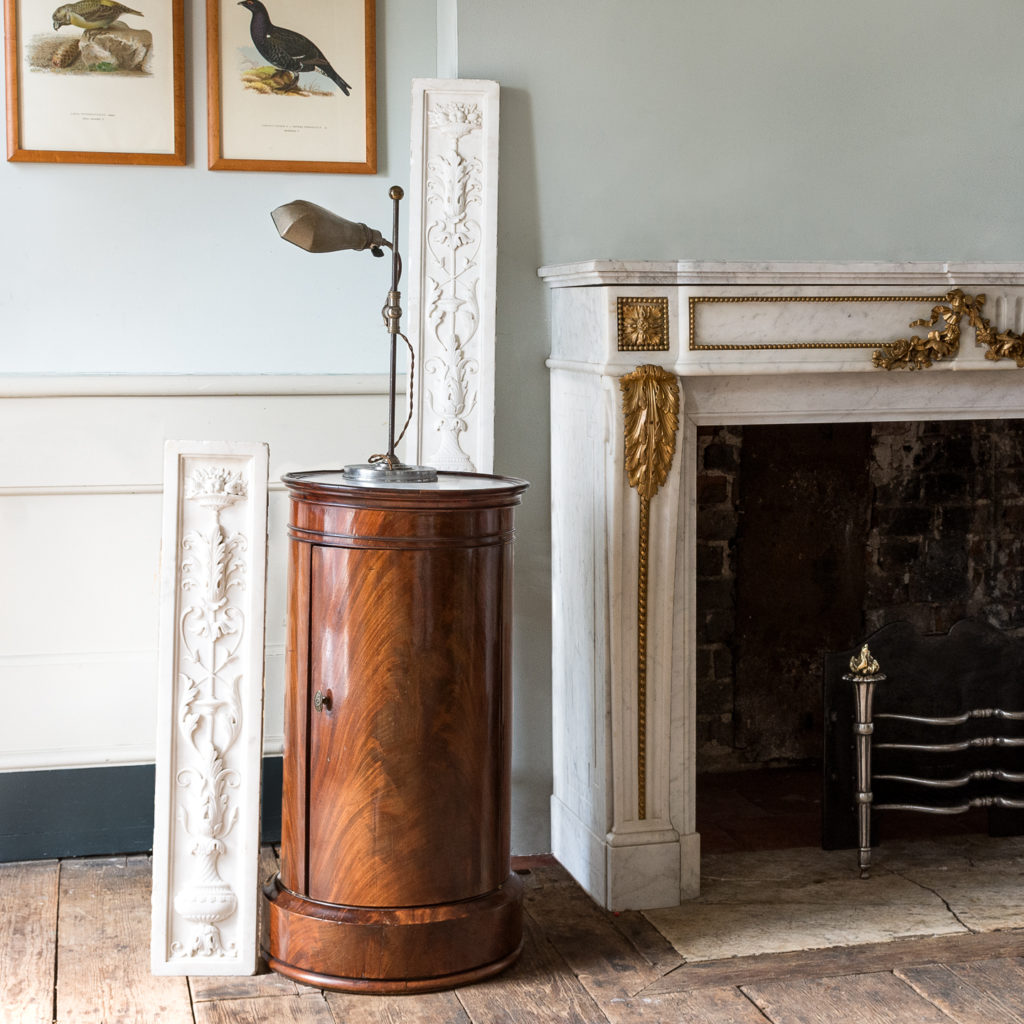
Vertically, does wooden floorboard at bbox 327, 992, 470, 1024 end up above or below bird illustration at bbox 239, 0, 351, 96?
below

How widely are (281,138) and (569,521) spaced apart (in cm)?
124

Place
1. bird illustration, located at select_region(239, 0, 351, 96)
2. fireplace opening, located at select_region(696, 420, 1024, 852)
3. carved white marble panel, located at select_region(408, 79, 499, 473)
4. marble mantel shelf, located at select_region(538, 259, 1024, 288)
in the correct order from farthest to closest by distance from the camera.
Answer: fireplace opening, located at select_region(696, 420, 1024, 852), bird illustration, located at select_region(239, 0, 351, 96), carved white marble panel, located at select_region(408, 79, 499, 473), marble mantel shelf, located at select_region(538, 259, 1024, 288)

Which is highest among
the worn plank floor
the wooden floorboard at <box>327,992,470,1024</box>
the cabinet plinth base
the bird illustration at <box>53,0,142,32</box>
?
the bird illustration at <box>53,0,142,32</box>

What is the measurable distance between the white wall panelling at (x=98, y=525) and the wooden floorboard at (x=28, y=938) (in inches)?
10.8

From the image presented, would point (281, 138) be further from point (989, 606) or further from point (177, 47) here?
point (989, 606)

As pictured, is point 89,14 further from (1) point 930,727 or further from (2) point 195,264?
(1) point 930,727

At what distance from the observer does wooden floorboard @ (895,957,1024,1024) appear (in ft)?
8.77

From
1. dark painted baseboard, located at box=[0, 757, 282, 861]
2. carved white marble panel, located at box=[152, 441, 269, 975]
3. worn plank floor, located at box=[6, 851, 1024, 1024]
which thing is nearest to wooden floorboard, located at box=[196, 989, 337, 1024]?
worn plank floor, located at box=[6, 851, 1024, 1024]

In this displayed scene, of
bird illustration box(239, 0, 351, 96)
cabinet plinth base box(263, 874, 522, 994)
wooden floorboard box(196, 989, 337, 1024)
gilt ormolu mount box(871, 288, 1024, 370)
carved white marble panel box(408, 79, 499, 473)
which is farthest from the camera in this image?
bird illustration box(239, 0, 351, 96)

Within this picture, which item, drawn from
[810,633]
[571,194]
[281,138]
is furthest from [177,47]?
[810,633]

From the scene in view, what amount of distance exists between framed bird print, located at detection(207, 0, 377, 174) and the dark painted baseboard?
1.62m

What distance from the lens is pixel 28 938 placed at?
302 centimetres

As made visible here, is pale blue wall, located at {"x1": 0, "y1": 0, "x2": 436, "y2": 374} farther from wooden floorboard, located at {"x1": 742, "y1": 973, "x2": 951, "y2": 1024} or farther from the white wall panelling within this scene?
wooden floorboard, located at {"x1": 742, "y1": 973, "x2": 951, "y2": 1024}

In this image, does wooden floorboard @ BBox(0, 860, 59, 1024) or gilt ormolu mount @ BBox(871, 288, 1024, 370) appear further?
gilt ormolu mount @ BBox(871, 288, 1024, 370)
